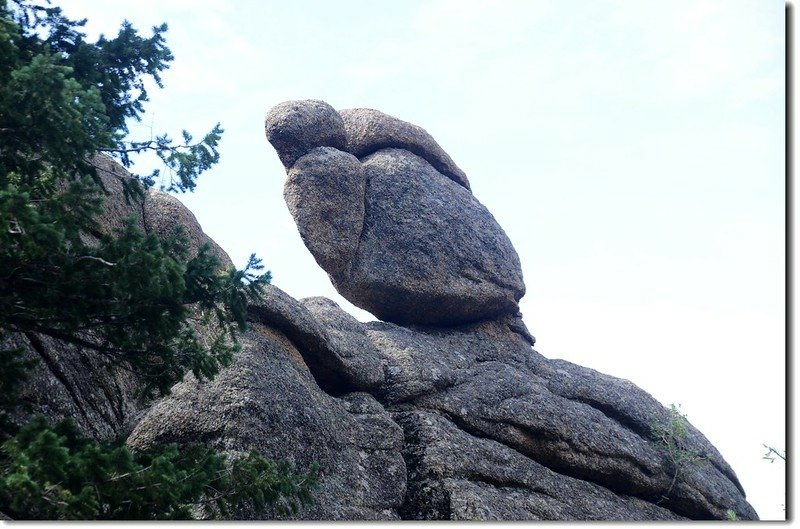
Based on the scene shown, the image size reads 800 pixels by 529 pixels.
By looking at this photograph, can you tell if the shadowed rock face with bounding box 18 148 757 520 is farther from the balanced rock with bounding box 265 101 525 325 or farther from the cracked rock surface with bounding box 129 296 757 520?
the balanced rock with bounding box 265 101 525 325

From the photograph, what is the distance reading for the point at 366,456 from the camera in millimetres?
16438

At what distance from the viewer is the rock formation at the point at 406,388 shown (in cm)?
1483

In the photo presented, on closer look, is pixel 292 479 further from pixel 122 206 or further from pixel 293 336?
pixel 122 206

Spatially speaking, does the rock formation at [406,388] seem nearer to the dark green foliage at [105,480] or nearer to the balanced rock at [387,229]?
the balanced rock at [387,229]

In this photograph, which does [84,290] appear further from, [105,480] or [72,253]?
[105,480]

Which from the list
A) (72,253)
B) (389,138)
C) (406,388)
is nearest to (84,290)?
(72,253)

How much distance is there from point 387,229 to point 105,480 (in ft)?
52.7

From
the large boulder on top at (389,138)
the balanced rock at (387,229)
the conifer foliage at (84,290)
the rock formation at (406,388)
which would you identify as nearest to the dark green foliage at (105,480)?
the conifer foliage at (84,290)

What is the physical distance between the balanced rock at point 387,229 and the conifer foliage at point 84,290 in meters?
10.7

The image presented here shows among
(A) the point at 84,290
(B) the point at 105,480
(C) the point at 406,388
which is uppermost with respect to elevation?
(C) the point at 406,388

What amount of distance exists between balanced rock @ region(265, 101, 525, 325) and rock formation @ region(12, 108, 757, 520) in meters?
0.06

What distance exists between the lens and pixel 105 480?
8562 mm

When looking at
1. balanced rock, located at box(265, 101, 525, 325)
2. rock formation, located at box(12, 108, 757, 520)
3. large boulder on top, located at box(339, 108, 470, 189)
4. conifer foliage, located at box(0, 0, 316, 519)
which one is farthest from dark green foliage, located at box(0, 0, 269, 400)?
large boulder on top, located at box(339, 108, 470, 189)

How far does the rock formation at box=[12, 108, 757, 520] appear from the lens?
14.8 m
